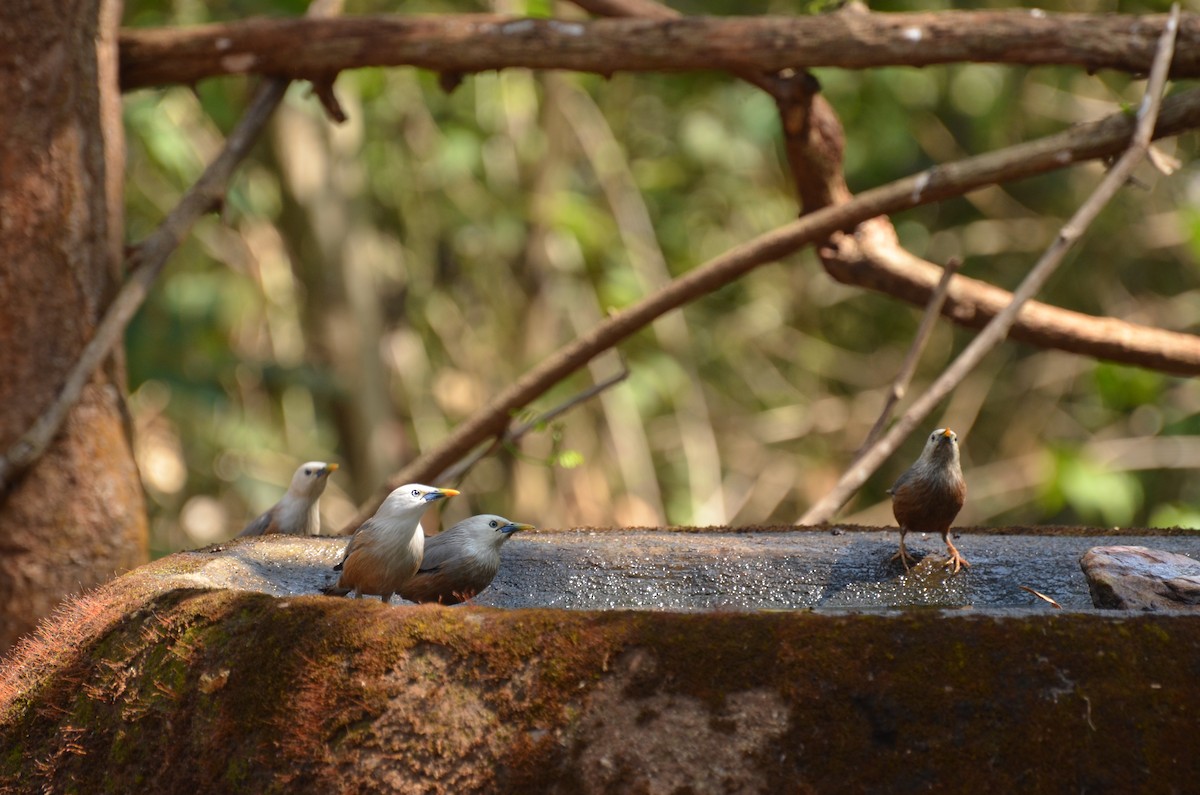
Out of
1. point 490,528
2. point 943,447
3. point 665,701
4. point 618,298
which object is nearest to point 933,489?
point 943,447

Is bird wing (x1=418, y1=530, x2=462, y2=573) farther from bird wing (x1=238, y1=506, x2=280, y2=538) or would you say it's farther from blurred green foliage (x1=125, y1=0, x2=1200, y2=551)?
blurred green foliage (x1=125, y1=0, x2=1200, y2=551)

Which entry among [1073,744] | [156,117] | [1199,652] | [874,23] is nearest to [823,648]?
[1073,744]

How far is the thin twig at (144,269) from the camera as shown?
4.86m

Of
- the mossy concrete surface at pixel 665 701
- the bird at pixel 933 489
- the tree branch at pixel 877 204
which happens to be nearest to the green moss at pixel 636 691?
the mossy concrete surface at pixel 665 701

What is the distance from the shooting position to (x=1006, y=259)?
41.6ft

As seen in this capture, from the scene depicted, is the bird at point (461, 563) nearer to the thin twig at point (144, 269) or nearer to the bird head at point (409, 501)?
the bird head at point (409, 501)

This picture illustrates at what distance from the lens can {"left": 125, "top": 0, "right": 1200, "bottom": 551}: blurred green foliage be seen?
10.0 metres

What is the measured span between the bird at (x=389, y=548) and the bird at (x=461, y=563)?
0.10 m

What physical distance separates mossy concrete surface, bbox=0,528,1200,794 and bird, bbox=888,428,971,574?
1447mm

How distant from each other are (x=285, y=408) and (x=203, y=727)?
1059 cm

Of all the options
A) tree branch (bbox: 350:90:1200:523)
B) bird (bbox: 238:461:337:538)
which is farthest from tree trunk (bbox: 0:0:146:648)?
tree branch (bbox: 350:90:1200:523)

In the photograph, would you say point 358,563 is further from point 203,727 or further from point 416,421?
point 416,421

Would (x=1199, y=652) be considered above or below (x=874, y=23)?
below

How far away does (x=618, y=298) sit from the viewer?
1069 centimetres
